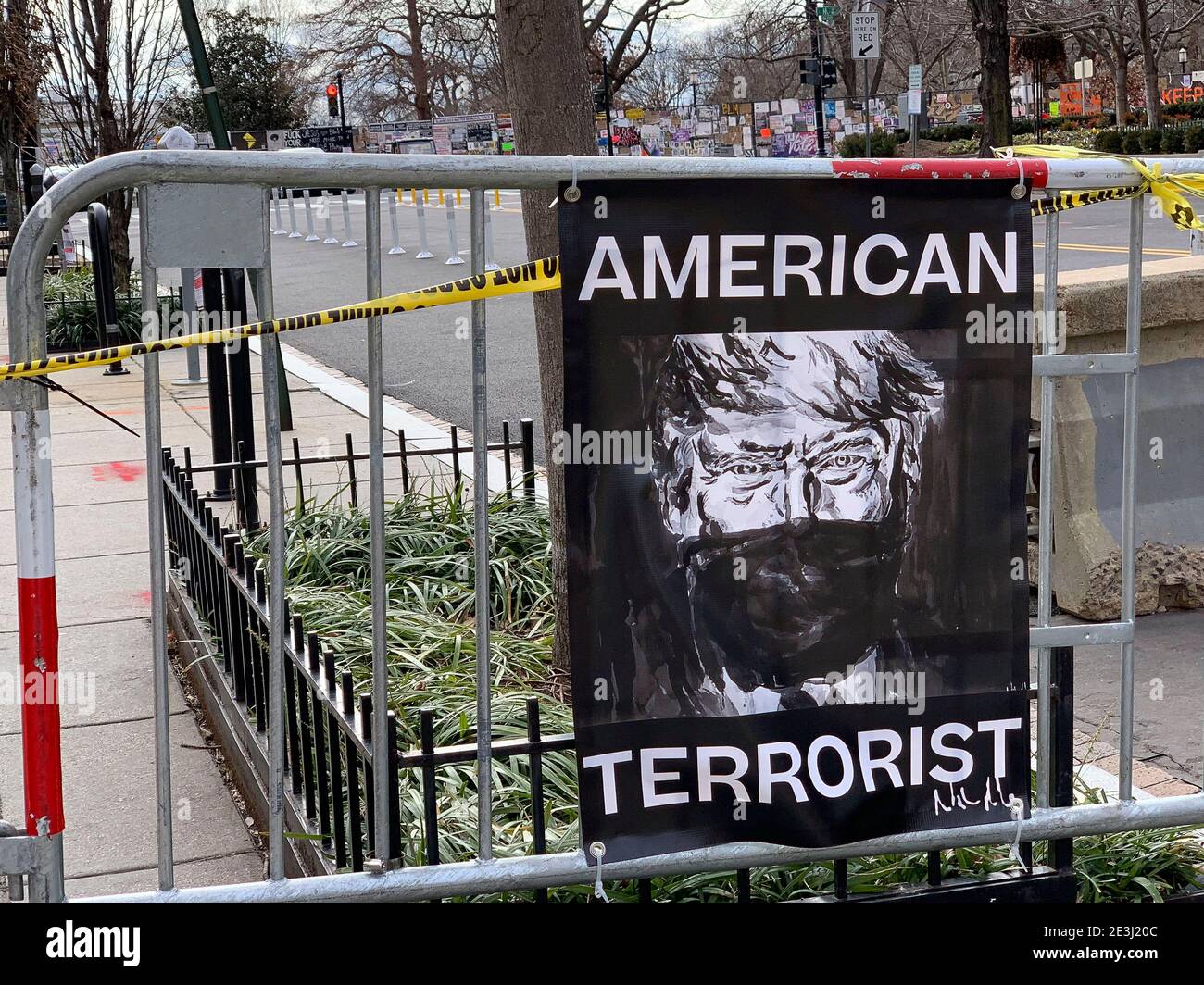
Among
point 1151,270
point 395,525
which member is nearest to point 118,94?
point 395,525

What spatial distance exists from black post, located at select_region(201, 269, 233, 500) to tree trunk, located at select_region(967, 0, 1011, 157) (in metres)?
19.6

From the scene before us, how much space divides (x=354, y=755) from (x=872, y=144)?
51659 mm

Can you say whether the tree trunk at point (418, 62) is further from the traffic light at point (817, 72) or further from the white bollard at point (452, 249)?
the white bollard at point (452, 249)

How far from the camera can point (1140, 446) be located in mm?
5512

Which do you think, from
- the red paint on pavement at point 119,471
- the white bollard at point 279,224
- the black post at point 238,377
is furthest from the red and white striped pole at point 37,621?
the white bollard at point 279,224

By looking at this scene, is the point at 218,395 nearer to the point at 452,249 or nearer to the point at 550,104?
the point at 550,104

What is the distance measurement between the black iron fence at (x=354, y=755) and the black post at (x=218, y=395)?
93.1 inches

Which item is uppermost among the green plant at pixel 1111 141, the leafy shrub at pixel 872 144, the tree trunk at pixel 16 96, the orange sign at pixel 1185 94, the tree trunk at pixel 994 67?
the orange sign at pixel 1185 94

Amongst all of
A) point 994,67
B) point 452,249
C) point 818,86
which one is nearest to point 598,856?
point 452,249

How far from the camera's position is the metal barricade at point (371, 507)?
104 inches

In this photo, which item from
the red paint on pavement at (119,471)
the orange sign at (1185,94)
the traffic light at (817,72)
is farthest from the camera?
the orange sign at (1185,94)

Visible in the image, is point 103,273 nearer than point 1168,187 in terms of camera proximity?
No

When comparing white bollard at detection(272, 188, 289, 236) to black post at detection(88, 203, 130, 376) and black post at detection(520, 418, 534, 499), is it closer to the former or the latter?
black post at detection(88, 203, 130, 376)

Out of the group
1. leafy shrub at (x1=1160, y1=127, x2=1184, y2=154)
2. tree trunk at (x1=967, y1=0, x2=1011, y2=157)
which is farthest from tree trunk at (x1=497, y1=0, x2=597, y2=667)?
leafy shrub at (x1=1160, y1=127, x2=1184, y2=154)
